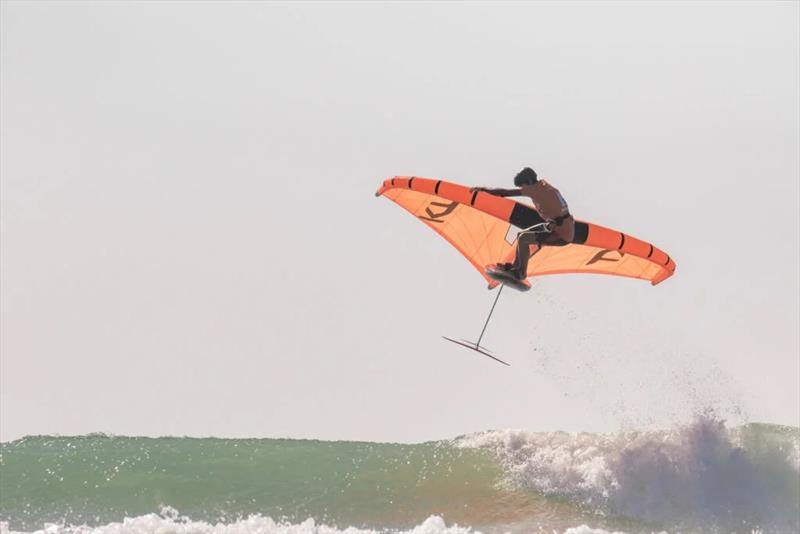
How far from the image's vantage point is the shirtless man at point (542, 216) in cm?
1021

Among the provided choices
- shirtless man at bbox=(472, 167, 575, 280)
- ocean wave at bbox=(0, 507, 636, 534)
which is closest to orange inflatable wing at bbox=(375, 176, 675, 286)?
shirtless man at bbox=(472, 167, 575, 280)

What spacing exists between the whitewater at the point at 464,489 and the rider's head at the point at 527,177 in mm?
4397

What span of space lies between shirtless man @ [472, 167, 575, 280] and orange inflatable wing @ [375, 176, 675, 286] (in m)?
0.41

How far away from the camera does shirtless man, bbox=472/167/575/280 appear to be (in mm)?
10211

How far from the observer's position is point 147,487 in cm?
1549

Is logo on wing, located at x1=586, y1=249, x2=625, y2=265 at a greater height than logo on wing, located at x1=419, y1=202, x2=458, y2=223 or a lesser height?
lesser

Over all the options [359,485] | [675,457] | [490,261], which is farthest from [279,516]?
[675,457]

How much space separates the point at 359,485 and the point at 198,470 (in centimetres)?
292

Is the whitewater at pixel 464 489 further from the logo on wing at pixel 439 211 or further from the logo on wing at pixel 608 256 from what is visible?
the logo on wing at pixel 439 211

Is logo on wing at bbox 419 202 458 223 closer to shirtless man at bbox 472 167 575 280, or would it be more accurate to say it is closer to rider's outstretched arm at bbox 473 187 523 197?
shirtless man at bbox 472 167 575 280

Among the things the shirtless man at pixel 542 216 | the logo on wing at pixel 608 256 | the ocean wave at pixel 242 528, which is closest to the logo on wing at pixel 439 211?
the shirtless man at pixel 542 216

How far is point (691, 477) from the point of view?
45.9ft

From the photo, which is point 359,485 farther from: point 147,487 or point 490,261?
point 490,261

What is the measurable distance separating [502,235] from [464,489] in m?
4.43
